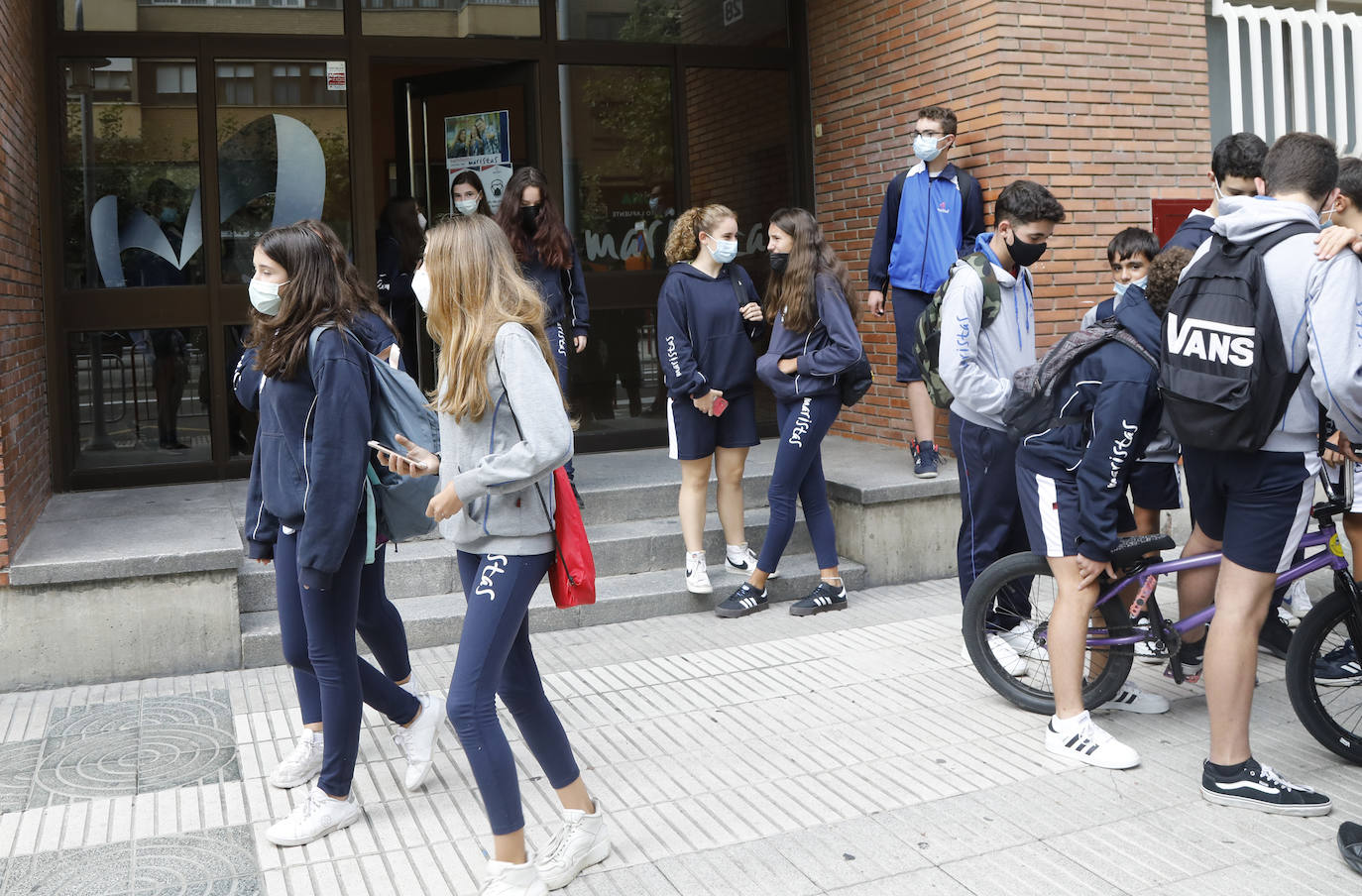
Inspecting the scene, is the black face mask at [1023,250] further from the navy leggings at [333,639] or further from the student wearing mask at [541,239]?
the navy leggings at [333,639]

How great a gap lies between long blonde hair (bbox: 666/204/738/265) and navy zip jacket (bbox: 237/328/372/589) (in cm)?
303

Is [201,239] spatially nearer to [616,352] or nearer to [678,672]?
[616,352]

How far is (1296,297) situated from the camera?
3994 mm

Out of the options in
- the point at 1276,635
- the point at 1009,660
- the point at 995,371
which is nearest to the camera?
the point at 1009,660

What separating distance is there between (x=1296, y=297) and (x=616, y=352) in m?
6.01

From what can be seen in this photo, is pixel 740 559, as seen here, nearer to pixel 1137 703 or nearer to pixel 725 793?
pixel 1137 703

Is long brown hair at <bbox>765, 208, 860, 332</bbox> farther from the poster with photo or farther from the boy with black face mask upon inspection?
the poster with photo

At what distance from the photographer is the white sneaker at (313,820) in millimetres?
4117

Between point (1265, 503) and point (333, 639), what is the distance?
9.86 feet

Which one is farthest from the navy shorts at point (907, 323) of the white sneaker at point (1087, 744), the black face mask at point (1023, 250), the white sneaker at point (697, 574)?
the white sneaker at point (1087, 744)

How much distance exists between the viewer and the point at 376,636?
471 cm

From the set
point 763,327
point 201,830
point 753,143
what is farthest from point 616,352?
point 201,830

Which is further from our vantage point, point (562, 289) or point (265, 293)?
point (562, 289)

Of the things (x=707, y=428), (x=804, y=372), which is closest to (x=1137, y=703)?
(x=804, y=372)
